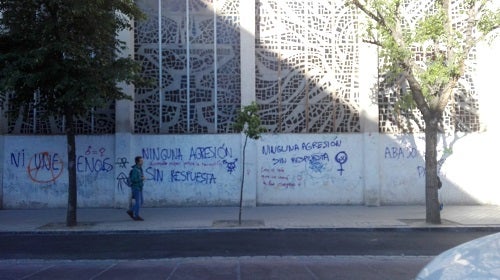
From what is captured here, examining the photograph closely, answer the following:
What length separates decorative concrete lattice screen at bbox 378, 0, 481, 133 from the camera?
1884 centimetres

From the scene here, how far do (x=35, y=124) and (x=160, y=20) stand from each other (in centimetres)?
540

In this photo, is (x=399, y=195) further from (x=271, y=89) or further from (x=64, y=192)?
(x=64, y=192)

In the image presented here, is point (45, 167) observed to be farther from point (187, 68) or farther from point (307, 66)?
point (307, 66)

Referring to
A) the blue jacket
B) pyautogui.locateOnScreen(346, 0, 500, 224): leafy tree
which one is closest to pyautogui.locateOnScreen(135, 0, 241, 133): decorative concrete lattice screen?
the blue jacket

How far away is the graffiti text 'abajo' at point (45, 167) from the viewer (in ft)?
59.0

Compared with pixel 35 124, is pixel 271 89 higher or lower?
higher

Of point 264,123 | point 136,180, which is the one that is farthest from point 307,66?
point 136,180

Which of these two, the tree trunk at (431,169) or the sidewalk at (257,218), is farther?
the tree trunk at (431,169)

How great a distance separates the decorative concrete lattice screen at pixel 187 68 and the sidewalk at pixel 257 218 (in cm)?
301

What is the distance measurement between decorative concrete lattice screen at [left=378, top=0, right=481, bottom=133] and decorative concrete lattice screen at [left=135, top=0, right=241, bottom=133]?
16.7 feet

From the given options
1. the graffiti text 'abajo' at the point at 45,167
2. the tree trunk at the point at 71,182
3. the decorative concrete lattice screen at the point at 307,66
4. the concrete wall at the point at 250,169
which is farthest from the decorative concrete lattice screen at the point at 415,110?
the graffiti text 'abajo' at the point at 45,167

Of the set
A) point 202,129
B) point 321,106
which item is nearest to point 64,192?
point 202,129

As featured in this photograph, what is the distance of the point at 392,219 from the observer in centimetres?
1509

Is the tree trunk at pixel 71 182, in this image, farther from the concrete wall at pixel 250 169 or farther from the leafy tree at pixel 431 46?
the leafy tree at pixel 431 46
